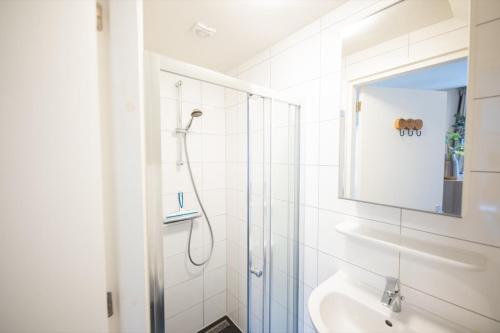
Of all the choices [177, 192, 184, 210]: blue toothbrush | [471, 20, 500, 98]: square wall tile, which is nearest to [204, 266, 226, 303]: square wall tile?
[177, 192, 184, 210]: blue toothbrush

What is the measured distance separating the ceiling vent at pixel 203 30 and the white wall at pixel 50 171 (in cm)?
73

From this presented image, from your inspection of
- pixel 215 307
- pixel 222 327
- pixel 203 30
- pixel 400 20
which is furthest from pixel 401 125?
pixel 222 327

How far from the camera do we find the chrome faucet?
0.80 metres

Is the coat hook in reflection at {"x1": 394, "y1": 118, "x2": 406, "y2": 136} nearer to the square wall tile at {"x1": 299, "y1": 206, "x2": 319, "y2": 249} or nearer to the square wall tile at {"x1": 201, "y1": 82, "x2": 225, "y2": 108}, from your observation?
the square wall tile at {"x1": 299, "y1": 206, "x2": 319, "y2": 249}

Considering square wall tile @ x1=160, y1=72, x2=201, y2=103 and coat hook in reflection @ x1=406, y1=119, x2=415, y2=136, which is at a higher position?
square wall tile @ x1=160, y1=72, x2=201, y2=103

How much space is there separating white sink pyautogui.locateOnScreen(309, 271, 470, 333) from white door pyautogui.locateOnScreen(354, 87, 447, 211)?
45 centimetres

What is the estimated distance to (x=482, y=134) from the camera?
648mm

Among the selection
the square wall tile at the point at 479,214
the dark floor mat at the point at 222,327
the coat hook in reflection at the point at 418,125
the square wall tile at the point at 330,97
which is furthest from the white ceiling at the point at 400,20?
the dark floor mat at the point at 222,327

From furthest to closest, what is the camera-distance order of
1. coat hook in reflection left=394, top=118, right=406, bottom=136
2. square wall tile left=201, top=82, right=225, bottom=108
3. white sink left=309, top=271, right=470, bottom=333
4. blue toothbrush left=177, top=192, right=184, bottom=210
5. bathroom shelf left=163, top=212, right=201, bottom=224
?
square wall tile left=201, top=82, right=225, bottom=108, blue toothbrush left=177, top=192, right=184, bottom=210, bathroom shelf left=163, top=212, right=201, bottom=224, coat hook in reflection left=394, top=118, right=406, bottom=136, white sink left=309, top=271, right=470, bottom=333

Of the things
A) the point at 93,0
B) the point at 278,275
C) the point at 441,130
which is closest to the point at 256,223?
the point at 278,275

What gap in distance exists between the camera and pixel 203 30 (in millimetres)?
1215

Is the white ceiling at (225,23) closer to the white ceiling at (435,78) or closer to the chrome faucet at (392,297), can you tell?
the white ceiling at (435,78)

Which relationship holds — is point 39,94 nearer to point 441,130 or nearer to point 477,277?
point 441,130

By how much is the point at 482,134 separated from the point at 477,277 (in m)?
0.51
